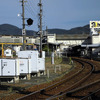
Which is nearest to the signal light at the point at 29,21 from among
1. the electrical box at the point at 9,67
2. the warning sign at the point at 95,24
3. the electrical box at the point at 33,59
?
the electrical box at the point at 33,59

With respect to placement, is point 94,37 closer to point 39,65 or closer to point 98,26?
point 98,26

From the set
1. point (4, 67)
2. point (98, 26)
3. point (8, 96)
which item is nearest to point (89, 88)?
point (8, 96)

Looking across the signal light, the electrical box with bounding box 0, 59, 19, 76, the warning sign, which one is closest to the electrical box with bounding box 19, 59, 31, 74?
the electrical box with bounding box 0, 59, 19, 76

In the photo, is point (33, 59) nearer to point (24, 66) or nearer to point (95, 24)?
point (24, 66)

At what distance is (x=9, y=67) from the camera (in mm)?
14094

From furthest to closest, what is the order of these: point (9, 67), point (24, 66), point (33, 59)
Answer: point (33, 59), point (24, 66), point (9, 67)

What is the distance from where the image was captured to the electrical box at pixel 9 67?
1398 centimetres

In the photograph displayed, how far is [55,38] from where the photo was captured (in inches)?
3501

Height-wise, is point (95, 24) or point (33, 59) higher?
point (95, 24)

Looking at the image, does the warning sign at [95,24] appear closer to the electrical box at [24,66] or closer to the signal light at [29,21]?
the signal light at [29,21]

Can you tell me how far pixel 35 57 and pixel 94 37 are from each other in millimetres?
61006

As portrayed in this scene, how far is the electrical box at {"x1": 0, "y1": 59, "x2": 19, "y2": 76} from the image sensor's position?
13977 mm

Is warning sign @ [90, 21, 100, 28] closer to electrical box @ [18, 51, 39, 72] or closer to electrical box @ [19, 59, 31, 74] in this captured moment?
electrical box @ [18, 51, 39, 72]

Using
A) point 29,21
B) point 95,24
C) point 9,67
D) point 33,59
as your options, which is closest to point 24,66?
point 9,67
